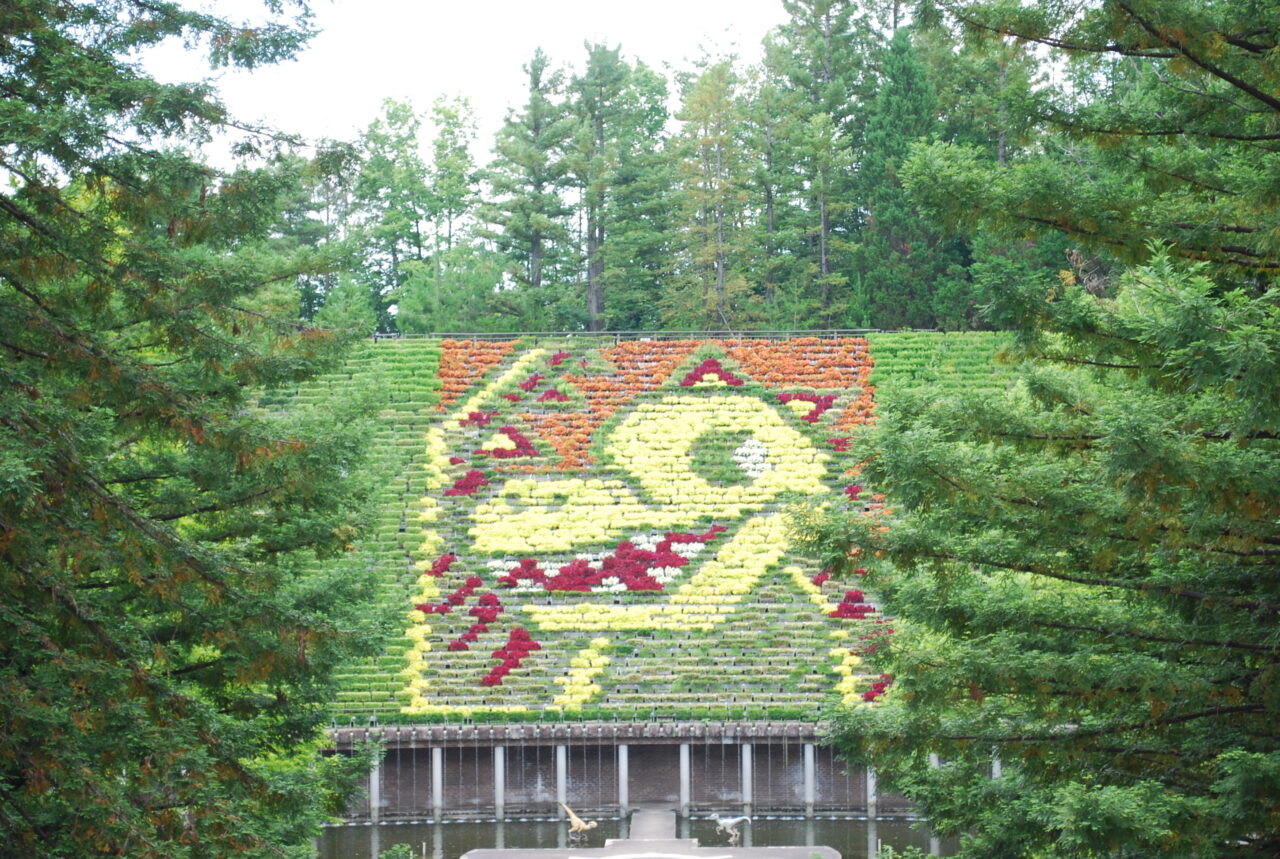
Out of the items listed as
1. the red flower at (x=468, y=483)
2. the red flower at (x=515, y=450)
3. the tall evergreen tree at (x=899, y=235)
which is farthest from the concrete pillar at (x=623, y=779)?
the tall evergreen tree at (x=899, y=235)

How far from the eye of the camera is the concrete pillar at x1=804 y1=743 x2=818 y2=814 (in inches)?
1094

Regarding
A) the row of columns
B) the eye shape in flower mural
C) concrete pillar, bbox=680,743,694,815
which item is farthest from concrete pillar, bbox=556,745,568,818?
concrete pillar, bbox=680,743,694,815

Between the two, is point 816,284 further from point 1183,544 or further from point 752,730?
point 1183,544

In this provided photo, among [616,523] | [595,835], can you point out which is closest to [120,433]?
[595,835]

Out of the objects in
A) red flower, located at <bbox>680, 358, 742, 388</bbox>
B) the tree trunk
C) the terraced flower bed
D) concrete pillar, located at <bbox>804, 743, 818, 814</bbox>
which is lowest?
concrete pillar, located at <bbox>804, 743, 818, 814</bbox>

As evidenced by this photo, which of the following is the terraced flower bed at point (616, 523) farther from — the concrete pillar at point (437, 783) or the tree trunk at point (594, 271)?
the tree trunk at point (594, 271)

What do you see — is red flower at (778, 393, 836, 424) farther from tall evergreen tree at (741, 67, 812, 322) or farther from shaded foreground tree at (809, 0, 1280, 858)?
shaded foreground tree at (809, 0, 1280, 858)

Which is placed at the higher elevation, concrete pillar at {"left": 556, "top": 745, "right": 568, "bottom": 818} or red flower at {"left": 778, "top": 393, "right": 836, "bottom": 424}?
red flower at {"left": 778, "top": 393, "right": 836, "bottom": 424}

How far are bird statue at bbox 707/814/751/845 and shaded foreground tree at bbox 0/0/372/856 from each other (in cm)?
1573

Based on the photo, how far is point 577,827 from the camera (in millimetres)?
26438

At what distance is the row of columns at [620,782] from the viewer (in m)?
27.8

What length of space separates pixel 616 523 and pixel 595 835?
28.7ft

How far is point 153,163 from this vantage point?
9.25 metres

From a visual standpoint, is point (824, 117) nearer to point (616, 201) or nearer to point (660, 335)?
point (616, 201)
